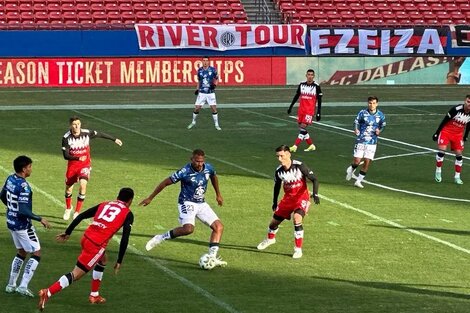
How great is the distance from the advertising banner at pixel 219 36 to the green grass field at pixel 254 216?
785cm

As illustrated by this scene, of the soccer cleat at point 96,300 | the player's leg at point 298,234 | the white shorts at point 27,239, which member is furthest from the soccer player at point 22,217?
the player's leg at point 298,234

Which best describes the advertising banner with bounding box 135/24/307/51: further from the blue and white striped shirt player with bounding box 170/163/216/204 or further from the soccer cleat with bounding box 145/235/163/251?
the blue and white striped shirt player with bounding box 170/163/216/204

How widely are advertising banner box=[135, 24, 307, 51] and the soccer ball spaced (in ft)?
115

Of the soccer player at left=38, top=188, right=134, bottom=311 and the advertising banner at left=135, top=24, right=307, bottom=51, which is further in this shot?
the advertising banner at left=135, top=24, right=307, bottom=51

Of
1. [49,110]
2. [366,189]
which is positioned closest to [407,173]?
[366,189]

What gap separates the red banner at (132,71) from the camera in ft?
168

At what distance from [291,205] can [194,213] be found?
77.9 inches

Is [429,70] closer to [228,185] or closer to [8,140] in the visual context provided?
[8,140]

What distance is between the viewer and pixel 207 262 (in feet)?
62.2

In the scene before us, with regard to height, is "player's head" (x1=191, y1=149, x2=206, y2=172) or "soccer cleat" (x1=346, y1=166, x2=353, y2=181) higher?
"player's head" (x1=191, y1=149, x2=206, y2=172)

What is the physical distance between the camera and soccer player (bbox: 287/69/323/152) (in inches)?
1362

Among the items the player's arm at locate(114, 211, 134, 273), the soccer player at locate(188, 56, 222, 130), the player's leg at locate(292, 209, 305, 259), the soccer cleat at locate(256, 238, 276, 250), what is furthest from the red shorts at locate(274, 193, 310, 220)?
the soccer player at locate(188, 56, 222, 130)

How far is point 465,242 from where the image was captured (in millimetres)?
21672

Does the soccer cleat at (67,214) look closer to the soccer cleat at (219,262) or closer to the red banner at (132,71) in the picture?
the soccer cleat at (219,262)
